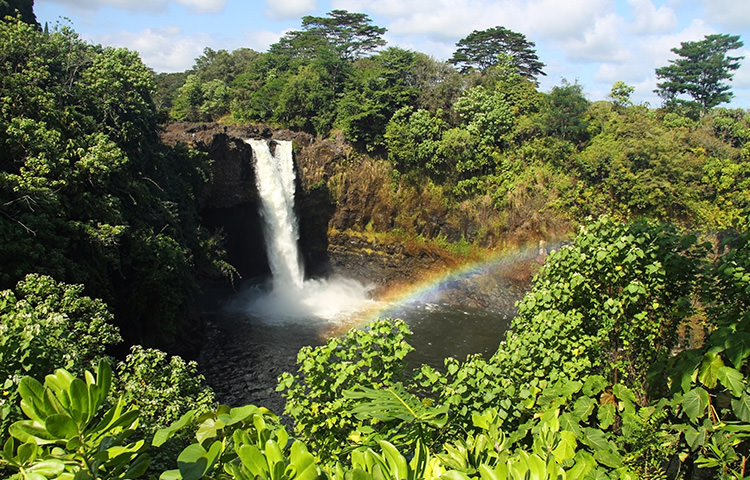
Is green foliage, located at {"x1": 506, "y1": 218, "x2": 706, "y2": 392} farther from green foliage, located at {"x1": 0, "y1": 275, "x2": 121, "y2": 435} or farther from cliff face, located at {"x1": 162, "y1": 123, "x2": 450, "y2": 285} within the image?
cliff face, located at {"x1": 162, "y1": 123, "x2": 450, "y2": 285}

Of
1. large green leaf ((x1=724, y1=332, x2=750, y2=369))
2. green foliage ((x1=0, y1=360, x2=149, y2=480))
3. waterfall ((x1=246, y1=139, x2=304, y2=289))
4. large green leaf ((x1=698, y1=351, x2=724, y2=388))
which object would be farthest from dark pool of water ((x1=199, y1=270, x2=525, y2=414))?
green foliage ((x1=0, y1=360, x2=149, y2=480))

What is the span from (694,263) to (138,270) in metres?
16.5

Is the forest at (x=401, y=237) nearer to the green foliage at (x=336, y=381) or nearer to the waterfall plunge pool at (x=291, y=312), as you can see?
the green foliage at (x=336, y=381)

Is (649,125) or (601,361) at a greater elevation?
(649,125)

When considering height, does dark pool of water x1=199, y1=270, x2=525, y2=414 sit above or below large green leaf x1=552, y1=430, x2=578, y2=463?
below

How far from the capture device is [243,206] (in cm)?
3123

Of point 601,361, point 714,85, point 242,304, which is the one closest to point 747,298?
point 601,361

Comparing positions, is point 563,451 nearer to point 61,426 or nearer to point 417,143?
point 61,426

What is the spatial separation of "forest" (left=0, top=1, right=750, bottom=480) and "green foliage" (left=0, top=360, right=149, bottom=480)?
0.04 ft

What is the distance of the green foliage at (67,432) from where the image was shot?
5.97 feet

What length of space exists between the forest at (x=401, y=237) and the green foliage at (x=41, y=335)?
55mm

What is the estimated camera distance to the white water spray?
97.3ft

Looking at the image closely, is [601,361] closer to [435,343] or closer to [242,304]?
[435,343]

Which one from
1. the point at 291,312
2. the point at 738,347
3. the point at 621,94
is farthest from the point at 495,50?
the point at 738,347
